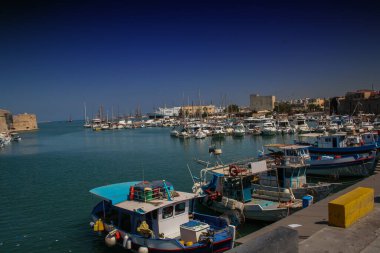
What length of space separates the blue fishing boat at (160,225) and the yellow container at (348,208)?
492 cm

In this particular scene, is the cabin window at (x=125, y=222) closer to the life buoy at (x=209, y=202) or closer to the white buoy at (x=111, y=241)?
the white buoy at (x=111, y=241)

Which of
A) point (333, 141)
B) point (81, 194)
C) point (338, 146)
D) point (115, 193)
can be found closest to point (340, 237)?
point (115, 193)

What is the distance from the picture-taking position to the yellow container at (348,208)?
10734 millimetres

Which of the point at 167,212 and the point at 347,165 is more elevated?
the point at 167,212

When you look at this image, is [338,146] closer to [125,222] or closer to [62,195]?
[125,222]

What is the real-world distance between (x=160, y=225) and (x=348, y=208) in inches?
316

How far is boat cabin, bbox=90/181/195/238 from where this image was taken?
15094 millimetres

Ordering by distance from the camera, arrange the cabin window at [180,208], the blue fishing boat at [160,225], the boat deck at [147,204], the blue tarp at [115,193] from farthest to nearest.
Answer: the blue tarp at [115,193] < the cabin window at [180,208] < the boat deck at [147,204] < the blue fishing boat at [160,225]

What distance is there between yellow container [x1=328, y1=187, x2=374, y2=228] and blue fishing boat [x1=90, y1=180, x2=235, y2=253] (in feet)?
16.1

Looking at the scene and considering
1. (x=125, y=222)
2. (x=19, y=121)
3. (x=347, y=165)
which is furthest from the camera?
(x=19, y=121)

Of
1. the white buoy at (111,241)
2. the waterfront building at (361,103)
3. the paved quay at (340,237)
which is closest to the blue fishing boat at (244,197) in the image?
the paved quay at (340,237)

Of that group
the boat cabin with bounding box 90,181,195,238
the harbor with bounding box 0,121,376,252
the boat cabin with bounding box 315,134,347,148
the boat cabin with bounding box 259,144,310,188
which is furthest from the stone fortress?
the boat cabin with bounding box 90,181,195,238

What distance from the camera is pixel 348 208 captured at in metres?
10.8

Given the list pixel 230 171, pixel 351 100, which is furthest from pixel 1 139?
pixel 351 100
